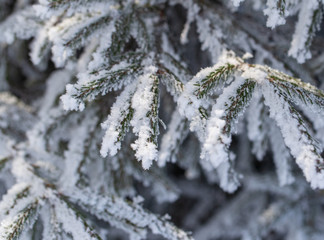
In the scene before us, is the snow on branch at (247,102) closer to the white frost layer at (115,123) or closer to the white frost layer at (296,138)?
the white frost layer at (296,138)

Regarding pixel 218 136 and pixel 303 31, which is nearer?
pixel 218 136

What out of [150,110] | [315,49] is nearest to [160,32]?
[150,110]

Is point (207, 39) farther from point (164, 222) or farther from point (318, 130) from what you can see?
point (164, 222)

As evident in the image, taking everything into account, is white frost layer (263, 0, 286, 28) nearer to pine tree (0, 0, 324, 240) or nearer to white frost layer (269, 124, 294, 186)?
pine tree (0, 0, 324, 240)

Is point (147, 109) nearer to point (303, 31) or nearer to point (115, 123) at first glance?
point (115, 123)

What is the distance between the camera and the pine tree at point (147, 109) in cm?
104

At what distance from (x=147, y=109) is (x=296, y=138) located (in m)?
0.45

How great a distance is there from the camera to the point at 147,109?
1.04 metres

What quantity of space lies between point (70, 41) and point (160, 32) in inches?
19.6

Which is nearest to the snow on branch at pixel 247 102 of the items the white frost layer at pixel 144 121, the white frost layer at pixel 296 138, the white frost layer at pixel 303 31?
the white frost layer at pixel 296 138

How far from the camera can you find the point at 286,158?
1.67m

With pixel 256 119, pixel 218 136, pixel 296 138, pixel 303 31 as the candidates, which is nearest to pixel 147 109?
pixel 218 136

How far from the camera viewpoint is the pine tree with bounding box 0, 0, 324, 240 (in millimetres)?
1037

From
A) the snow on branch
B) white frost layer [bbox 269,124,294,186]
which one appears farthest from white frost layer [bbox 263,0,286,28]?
white frost layer [bbox 269,124,294,186]
